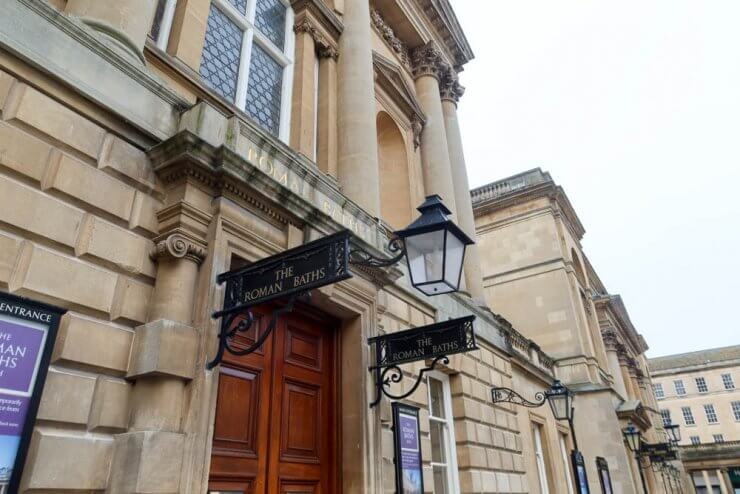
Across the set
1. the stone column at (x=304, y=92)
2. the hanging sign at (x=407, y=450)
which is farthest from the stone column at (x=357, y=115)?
the hanging sign at (x=407, y=450)

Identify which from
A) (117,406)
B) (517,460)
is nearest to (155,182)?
(117,406)

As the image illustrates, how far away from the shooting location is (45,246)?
3395mm

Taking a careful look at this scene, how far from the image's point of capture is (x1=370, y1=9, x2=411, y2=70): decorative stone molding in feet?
42.6

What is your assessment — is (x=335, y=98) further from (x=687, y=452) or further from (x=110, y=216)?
(x=687, y=452)

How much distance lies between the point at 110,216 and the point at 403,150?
940cm

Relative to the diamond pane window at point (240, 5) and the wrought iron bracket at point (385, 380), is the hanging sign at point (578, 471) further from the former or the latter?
the diamond pane window at point (240, 5)

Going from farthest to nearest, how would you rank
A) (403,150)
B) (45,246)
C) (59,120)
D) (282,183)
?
1. (403,150)
2. (282,183)
3. (59,120)
4. (45,246)

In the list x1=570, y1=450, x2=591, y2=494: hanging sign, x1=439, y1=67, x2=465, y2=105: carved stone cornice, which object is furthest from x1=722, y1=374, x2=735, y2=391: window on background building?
x1=439, y1=67, x2=465, y2=105: carved stone cornice

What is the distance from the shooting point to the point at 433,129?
528 inches

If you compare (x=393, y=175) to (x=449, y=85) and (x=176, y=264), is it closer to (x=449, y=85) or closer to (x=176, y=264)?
(x=449, y=85)

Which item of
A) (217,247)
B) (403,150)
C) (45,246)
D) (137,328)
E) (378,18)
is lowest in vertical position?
(137,328)

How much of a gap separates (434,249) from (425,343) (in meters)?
2.01

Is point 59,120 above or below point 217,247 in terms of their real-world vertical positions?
above

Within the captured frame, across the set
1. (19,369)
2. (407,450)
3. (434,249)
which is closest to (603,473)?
(407,450)
